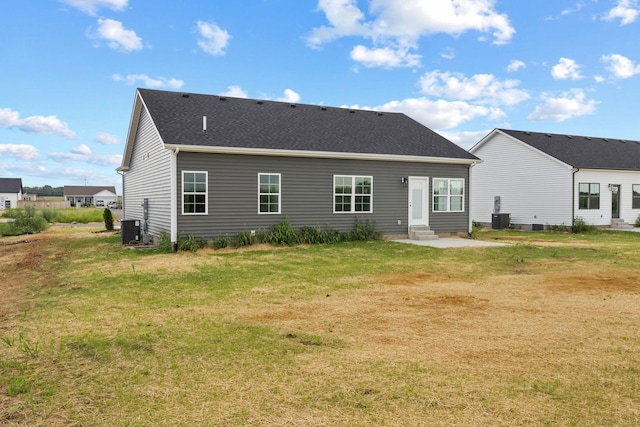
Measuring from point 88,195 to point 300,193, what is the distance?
93972 millimetres

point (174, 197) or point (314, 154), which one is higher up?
point (314, 154)

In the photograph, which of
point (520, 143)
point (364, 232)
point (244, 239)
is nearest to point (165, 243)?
point (244, 239)

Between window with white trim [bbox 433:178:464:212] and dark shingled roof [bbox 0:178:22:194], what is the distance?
7377 centimetres

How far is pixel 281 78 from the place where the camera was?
2167 cm

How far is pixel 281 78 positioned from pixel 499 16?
10038mm

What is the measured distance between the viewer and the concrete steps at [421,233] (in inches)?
689

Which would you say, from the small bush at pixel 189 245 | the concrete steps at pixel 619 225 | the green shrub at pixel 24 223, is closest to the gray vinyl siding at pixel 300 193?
the small bush at pixel 189 245

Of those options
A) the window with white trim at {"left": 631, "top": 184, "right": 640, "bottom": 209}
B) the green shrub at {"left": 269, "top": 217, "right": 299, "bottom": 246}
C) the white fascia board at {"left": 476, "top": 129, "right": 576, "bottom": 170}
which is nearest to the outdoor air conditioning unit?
the green shrub at {"left": 269, "top": 217, "right": 299, "bottom": 246}

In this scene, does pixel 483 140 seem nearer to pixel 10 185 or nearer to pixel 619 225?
pixel 619 225

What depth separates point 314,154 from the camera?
16.0 m

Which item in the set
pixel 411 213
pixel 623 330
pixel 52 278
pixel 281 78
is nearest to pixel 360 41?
pixel 281 78

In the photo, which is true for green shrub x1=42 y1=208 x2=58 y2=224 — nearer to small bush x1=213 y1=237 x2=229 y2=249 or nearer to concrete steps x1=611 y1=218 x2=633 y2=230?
small bush x1=213 y1=237 x2=229 y2=249

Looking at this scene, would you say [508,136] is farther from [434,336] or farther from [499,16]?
[434,336]

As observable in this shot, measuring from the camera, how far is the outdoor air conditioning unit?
16422mm
